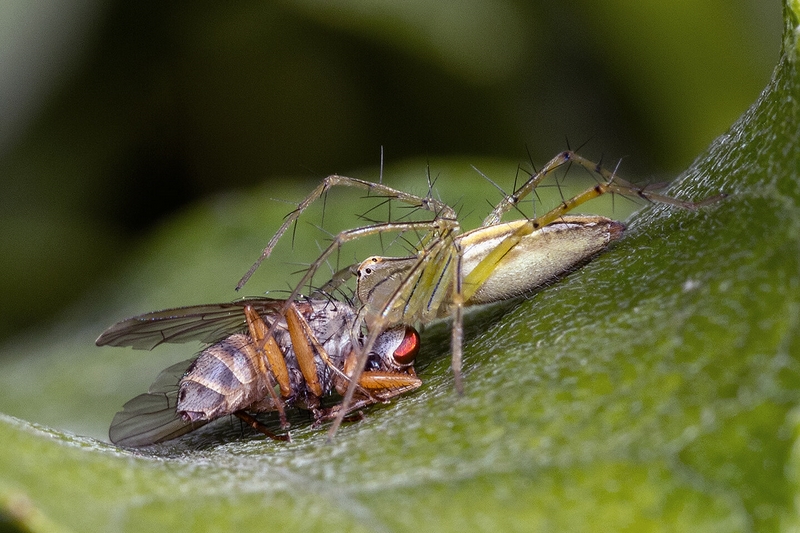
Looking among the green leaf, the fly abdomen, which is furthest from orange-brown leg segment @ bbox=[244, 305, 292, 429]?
the green leaf

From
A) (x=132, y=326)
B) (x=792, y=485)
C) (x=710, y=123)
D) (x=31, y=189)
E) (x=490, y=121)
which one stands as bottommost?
(x=792, y=485)

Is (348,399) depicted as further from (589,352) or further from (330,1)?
(330,1)

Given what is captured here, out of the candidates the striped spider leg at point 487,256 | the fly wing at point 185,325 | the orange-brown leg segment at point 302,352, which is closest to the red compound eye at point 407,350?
the striped spider leg at point 487,256

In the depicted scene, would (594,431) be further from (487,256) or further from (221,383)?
(221,383)

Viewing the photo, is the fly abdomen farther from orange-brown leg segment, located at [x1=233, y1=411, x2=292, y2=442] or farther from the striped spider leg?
the striped spider leg

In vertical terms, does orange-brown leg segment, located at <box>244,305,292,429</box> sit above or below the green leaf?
above

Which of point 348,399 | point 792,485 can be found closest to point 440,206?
point 348,399
